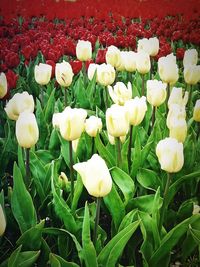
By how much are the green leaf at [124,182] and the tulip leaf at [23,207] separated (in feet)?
0.53

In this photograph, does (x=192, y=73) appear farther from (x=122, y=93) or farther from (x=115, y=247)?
(x=115, y=247)

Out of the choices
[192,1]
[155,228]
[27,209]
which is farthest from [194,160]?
[192,1]

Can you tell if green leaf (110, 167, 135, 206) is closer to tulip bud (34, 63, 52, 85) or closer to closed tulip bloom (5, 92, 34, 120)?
closed tulip bloom (5, 92, 34, 120)

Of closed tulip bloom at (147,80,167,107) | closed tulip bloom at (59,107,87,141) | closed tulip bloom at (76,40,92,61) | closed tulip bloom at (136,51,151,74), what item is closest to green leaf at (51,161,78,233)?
closed tulip bloom at (59,107,87,141)

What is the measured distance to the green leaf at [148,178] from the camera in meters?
0.87

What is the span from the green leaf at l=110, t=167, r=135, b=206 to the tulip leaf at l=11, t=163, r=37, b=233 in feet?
0.53

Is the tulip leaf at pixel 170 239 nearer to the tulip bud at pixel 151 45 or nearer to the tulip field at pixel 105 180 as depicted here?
the tulip field at pixel 105 180

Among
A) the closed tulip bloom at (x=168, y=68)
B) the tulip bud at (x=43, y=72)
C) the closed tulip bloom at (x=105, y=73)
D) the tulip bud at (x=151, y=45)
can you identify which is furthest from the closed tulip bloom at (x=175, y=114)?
the tulip bud at (x=151, y=45)

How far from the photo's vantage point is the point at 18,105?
847mm

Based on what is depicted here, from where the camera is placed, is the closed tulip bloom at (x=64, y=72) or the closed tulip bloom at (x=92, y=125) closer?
the closed tulip bloom at (x=92, y=125)

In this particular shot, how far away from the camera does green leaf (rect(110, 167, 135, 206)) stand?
778mm

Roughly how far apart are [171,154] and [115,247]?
160 mm

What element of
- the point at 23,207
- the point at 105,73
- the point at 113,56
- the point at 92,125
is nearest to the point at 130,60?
the point at 113,56

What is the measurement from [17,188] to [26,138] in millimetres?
84
